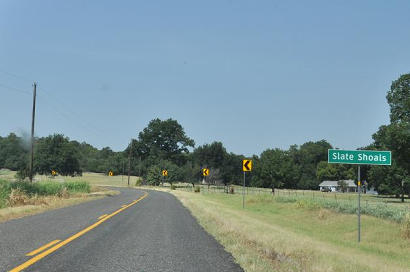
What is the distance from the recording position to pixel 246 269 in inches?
301

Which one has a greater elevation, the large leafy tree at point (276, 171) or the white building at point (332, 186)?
the large leafy tree at point (276, 171)

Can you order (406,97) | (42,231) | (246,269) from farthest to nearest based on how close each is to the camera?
(406,97), (42,231), (246,269)

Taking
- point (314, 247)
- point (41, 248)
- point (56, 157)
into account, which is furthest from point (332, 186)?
point (41, 248)

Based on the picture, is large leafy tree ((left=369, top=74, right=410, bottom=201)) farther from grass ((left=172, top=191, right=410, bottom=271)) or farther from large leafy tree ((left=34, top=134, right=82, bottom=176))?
large leafy tree ((left=34, top=134, right=82, bottom=176))

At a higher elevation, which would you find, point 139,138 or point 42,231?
point 139,138

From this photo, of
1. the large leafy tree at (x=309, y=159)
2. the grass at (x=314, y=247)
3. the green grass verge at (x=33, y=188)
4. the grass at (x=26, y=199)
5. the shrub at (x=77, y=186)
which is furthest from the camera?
the large leafy tree at (x=309, y=159)

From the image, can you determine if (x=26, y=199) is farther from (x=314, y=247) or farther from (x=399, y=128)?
(x=399, y=128)

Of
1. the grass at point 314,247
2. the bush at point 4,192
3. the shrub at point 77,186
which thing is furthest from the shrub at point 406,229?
the shrub at point 77,186

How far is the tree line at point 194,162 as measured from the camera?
9056 centimetres

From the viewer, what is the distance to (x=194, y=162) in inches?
5950

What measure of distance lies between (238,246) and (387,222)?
16066 mm

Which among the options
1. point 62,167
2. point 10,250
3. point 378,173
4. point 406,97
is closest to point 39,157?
point 62,167

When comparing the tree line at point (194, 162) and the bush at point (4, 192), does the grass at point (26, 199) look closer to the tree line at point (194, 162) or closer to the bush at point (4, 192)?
the bush at point (4, 192)

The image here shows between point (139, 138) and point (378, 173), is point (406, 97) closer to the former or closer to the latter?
point (378, 173)
